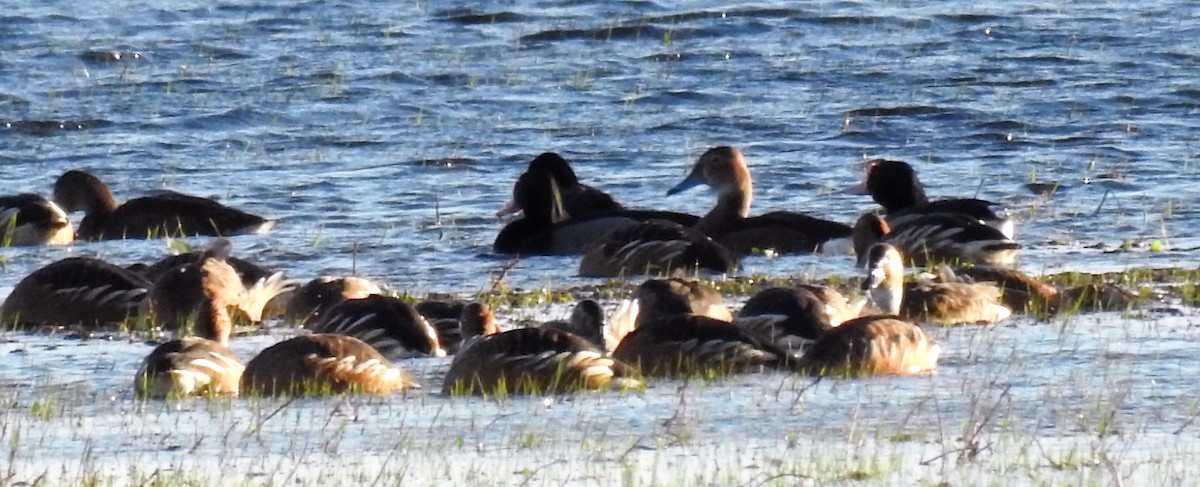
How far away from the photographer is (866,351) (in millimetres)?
9508

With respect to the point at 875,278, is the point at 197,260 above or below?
above

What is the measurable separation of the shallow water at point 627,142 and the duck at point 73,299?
499 mm

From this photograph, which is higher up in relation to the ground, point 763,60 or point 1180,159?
point 763,60

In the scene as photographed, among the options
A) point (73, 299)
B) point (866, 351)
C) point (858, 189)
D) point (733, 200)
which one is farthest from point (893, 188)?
point (866, 351)

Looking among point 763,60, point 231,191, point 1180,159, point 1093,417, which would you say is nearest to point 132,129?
point 231,191

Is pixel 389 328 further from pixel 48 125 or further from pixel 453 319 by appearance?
pixel 48 125

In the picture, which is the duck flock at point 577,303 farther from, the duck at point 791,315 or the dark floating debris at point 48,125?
the dark floating debris at point 48,125

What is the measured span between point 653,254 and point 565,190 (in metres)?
3.70

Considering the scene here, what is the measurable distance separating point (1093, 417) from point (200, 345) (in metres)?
3.63

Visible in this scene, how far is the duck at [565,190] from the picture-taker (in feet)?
57.8

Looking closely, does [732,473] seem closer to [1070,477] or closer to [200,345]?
[1070,477]

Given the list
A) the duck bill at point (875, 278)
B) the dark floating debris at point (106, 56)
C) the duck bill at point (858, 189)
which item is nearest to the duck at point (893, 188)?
the duck bill at point (858, 189)

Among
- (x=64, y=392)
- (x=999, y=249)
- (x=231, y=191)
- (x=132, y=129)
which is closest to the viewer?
(x=64, y=392)

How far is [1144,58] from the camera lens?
86.3 feet
